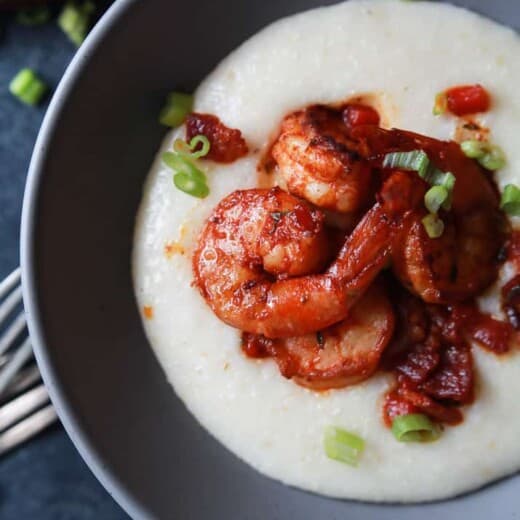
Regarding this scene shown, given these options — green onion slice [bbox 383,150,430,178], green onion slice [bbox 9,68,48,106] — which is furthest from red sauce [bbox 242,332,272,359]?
green onion slice [bbox 9,68,48,106]

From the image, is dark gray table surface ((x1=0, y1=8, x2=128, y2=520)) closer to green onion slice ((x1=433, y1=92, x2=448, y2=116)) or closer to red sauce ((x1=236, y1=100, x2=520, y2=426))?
red sauce ((x1=236, y1=100, x2=520, y2=426))

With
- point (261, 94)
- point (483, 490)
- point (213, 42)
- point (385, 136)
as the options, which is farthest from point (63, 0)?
point (483, 490)

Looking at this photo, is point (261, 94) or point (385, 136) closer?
point (385, 136)

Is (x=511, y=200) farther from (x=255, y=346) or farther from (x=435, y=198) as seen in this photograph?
(x=255, y=346)

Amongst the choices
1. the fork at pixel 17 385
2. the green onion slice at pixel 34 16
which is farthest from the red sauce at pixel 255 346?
the green onion slice at pixel 34 16

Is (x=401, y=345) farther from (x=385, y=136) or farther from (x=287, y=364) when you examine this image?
(x=385, y=136)
